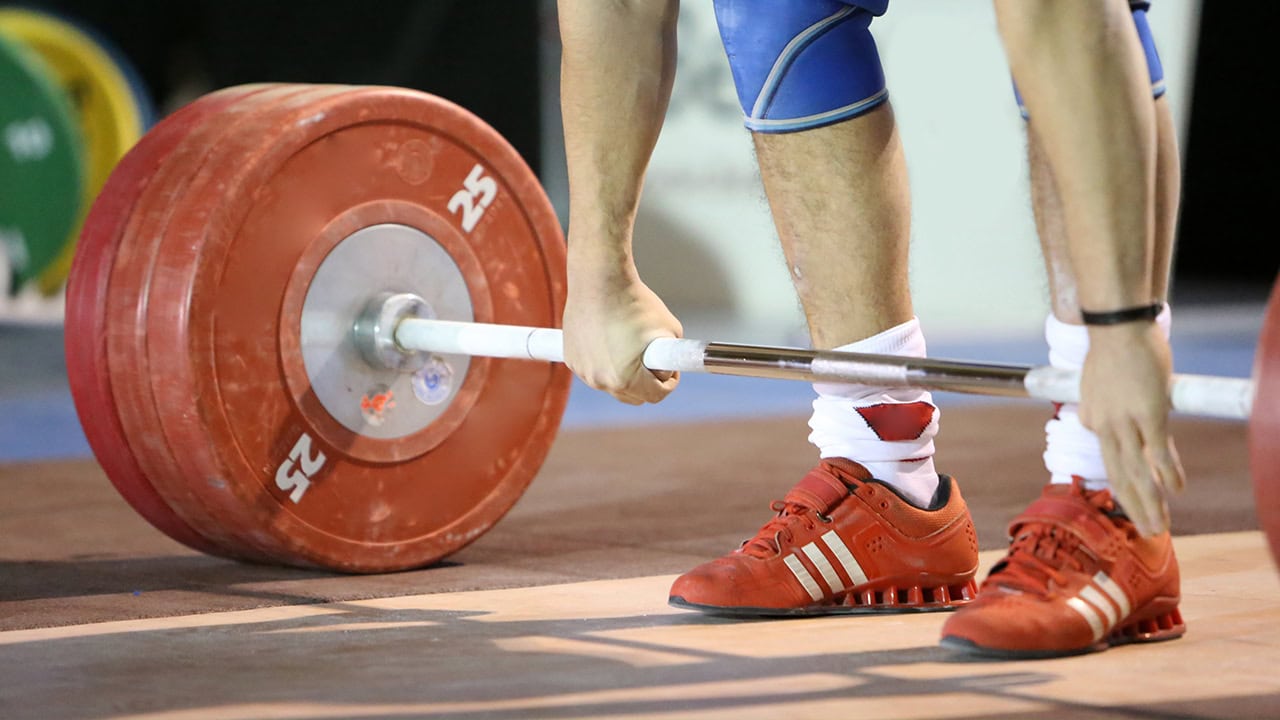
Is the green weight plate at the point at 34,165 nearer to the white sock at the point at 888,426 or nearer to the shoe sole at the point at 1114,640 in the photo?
the white sock at the point at 888,426

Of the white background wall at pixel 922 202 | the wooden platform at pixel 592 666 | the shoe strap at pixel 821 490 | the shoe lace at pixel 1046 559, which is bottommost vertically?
the wooden platform at pixel 592 666

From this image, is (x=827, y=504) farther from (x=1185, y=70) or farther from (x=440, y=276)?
(x=1185, y=70)

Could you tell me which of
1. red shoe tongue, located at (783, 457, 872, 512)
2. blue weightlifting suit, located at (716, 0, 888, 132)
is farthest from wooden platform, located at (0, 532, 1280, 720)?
blue weightlifting suit, located at (716, 0, 888, 132)

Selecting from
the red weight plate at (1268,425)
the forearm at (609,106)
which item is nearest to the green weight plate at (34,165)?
the forearm at (609,106)

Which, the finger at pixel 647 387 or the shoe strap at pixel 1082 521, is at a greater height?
the finger at pixel 647 387

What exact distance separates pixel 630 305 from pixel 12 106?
14.3 ft

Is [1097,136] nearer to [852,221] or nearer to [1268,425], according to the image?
[1268,425]

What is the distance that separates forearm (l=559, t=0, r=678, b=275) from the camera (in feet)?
4.94

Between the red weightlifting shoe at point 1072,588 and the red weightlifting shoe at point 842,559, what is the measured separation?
0.17 meters

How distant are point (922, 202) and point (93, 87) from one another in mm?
3380

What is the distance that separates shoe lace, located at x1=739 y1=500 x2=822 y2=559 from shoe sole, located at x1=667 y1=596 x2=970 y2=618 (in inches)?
2.0

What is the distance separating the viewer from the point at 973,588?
152 centimetres

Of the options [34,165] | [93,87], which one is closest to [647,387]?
[34,165]

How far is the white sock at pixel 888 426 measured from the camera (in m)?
1.48
